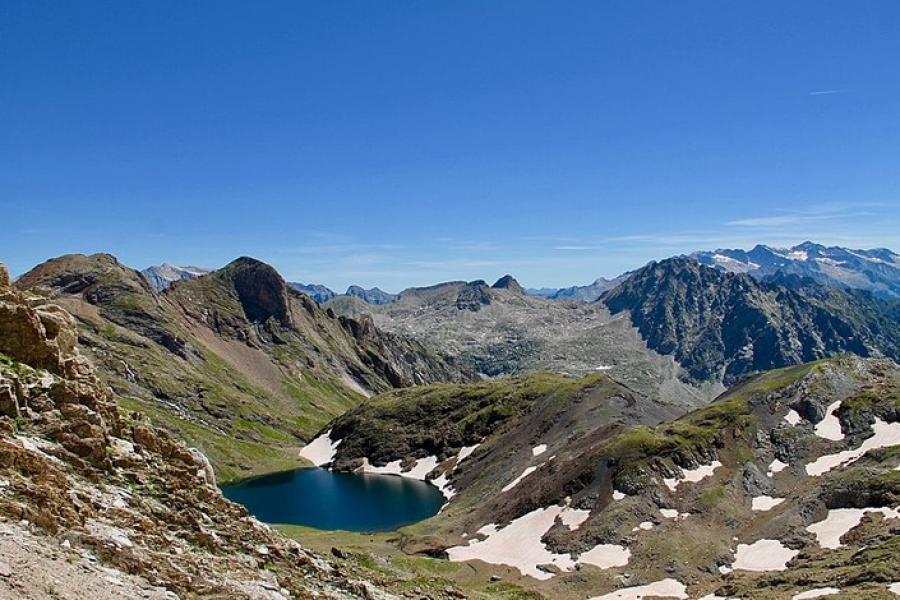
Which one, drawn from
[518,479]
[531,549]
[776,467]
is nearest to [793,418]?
[776,467]

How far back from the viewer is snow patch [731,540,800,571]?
272ft

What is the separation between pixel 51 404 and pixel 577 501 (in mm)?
94013

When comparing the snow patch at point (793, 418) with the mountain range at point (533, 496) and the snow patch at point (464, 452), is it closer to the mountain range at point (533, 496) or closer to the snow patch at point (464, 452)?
the mountain range at point (533, 496)

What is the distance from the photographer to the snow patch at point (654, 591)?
7900 centimetres

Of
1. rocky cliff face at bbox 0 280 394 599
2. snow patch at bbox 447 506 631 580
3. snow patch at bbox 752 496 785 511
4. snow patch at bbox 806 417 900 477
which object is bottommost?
snow patch at bbox 447 506 631 580

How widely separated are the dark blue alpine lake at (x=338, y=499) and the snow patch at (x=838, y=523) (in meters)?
78.2

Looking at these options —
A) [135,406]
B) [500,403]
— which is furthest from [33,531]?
[135,406]

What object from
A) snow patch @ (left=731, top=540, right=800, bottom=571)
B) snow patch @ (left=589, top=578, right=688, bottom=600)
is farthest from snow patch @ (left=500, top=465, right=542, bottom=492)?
snow patch @ (left=731, top=540, right=800, bottom=571)

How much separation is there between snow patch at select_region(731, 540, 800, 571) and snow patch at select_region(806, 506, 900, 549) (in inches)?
169

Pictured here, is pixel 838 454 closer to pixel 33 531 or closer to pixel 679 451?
pixel 679 451

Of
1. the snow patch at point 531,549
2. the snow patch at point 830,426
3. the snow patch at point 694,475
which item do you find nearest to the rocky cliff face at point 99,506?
the snow patch at point 531,549

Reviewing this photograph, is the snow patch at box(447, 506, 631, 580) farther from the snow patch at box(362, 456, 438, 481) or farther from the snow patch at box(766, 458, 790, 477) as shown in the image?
the snow patch at box(362, 456, 438, 481)

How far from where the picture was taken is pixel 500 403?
19325cm

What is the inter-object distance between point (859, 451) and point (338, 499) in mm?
111885
